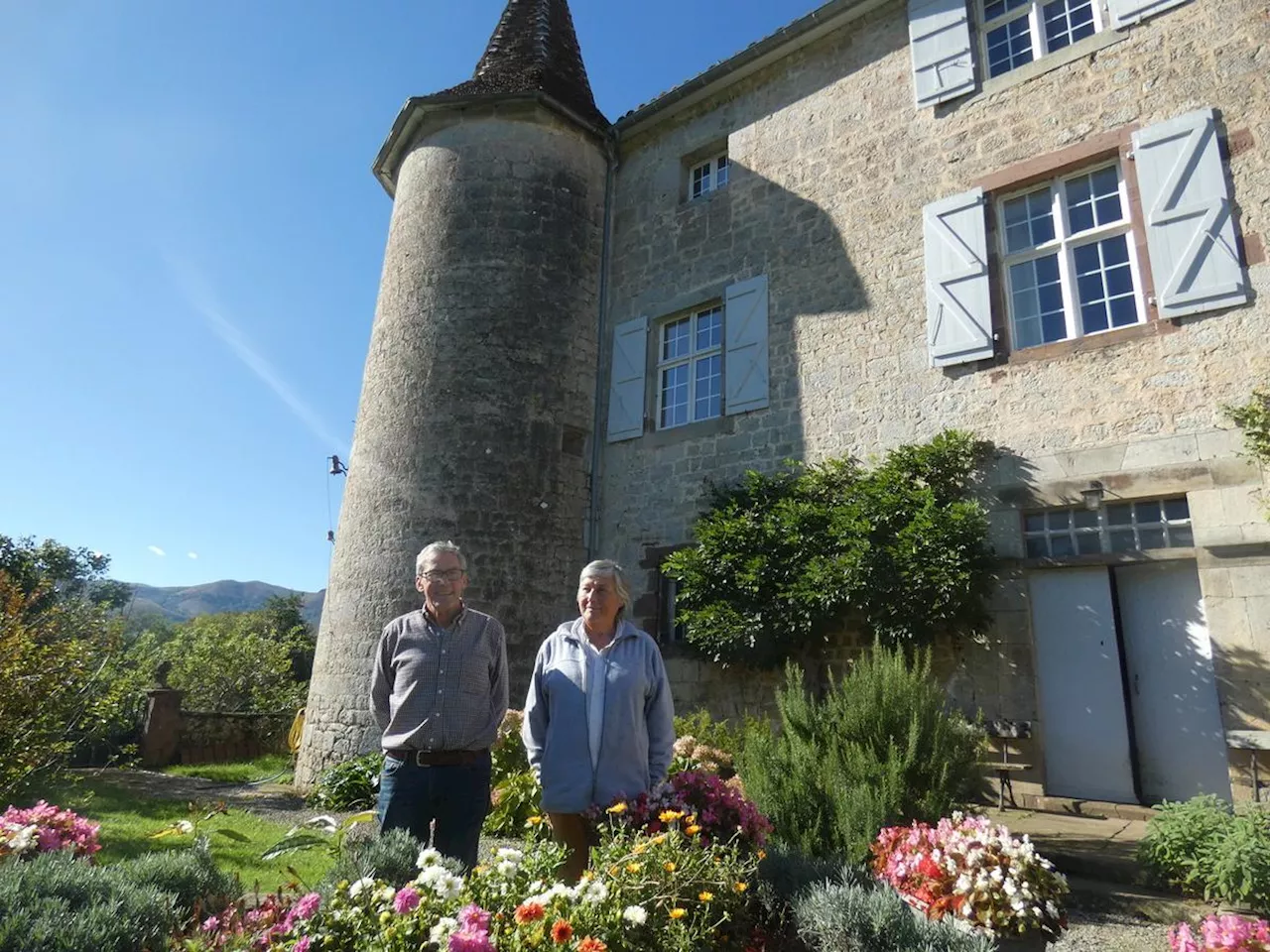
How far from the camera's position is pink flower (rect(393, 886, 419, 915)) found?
6.45 ft

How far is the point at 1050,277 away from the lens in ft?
22.5

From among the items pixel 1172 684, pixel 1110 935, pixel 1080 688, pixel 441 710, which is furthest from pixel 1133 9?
pixel 441 710

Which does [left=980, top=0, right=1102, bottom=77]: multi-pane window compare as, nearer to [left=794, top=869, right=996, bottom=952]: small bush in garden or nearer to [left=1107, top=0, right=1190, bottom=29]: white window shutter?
[left=1107, top=0, right=1190, bottom=29]: white window shutter

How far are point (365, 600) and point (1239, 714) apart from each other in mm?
7848

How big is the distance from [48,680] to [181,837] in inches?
55.7

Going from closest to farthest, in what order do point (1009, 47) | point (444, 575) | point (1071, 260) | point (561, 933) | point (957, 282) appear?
point (561, 933), point (444, 575), point (1071, 260), point (957, 282), point (1009, 47)

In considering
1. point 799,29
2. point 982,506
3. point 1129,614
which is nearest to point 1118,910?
point 1129,614

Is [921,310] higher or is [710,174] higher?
[710,174]

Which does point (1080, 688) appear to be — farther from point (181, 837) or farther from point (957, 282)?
point (181, 837)

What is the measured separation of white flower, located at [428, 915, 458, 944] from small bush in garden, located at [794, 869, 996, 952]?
1.19 metres

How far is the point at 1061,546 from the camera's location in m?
6.29

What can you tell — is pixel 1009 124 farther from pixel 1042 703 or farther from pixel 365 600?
pixel 365 600

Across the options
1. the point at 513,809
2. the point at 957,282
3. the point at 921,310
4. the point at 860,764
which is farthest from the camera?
the point at 921,310

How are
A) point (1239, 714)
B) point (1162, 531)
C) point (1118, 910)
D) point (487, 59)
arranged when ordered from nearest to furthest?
point (1118, 910) < point (1239, 714) < point (1162, 531) < point (487, 59)
